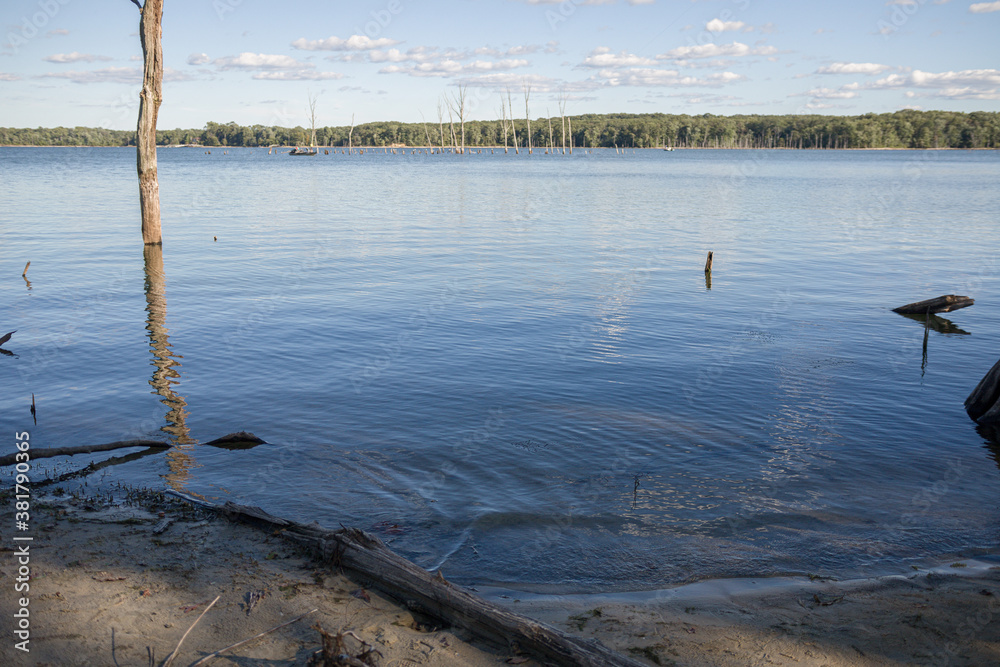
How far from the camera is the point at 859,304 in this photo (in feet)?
70.0

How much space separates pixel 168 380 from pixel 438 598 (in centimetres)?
968

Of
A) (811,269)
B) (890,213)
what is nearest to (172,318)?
(811,269)

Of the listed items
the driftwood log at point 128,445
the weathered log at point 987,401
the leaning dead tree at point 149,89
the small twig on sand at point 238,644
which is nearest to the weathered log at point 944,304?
the weathered log at point 987,401

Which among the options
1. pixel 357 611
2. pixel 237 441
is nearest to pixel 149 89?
pixel 237 441

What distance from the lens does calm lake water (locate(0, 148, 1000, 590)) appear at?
825 centimetres

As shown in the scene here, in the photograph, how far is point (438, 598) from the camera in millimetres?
5609

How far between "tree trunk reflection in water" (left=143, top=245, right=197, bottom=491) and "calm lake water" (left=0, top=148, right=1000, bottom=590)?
7 cm

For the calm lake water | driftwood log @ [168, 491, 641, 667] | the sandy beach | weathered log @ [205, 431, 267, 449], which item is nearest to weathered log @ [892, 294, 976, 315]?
the calm lake water

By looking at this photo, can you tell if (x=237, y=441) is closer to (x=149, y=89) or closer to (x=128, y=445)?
(x=128, y=445)

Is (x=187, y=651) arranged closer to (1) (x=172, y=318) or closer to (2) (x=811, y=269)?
(1) (x=172, y=318)

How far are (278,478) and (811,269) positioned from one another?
78.6ft

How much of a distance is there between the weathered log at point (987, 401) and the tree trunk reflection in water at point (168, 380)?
12694mm

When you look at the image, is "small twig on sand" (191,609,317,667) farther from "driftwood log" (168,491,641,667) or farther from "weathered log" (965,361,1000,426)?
"weathered log" (965,361,1000,426)

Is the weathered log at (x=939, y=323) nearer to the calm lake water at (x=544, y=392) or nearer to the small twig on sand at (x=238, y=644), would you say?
the calm lake water at (x=544, y=392)
